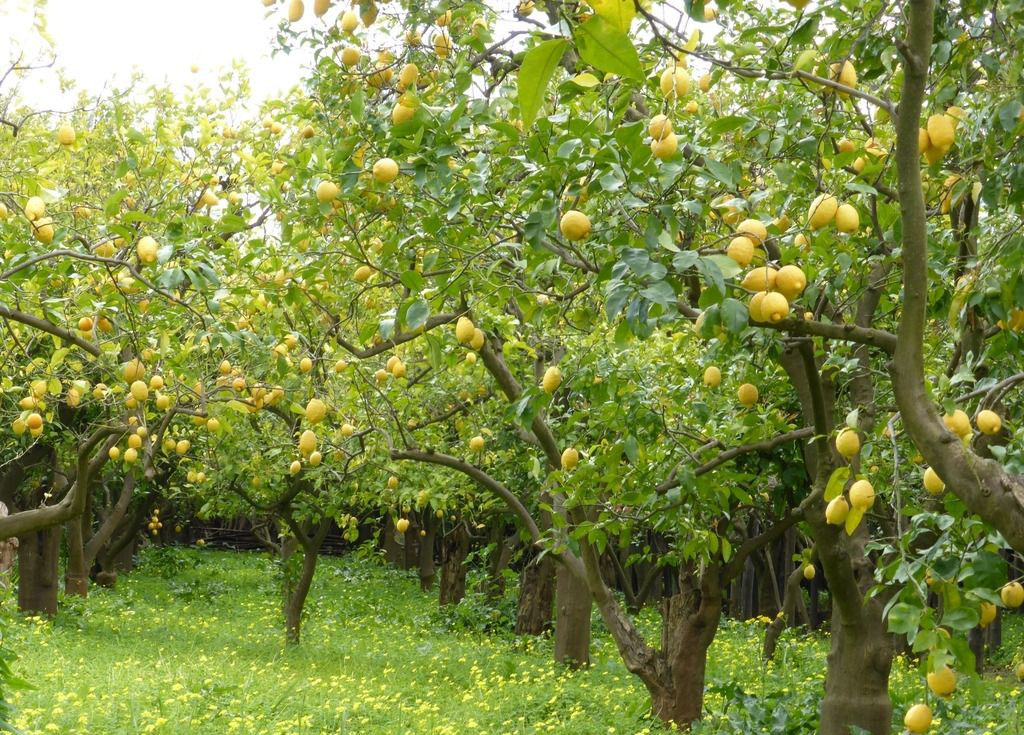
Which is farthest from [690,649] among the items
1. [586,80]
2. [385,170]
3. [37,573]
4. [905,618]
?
[37,573]

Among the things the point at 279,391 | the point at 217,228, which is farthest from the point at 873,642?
the point at 217,228

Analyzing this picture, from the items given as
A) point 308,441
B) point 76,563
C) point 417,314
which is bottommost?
point 76,563

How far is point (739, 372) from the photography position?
208 inches

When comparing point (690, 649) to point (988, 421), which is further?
point (690, 649)

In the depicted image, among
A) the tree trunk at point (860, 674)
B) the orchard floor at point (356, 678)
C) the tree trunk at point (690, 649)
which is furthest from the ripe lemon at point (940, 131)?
the tree trunk at point (690, 649)

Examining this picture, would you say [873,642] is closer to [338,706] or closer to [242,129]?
[338,706]

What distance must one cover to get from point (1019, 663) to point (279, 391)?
348 cm

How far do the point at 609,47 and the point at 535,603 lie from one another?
43.8 ft

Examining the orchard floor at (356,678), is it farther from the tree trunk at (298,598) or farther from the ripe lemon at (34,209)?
the ripe lemon at (34,209)

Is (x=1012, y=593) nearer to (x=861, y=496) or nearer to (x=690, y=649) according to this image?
(x=861, y=496)

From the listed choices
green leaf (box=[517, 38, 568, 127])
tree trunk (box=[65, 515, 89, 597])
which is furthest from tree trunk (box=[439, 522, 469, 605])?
green leaf (box=[517, 38, 568, 127])

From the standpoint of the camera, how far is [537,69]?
3.86 ft

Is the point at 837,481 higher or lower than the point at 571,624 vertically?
higher

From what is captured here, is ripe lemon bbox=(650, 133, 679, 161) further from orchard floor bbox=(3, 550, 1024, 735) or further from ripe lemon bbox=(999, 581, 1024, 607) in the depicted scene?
orchard floor bbox=(3, 550, 1024, 735)
